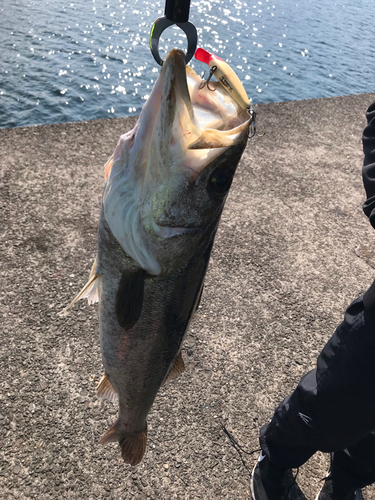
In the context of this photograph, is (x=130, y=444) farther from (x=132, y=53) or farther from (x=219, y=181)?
(x=132, y=53)

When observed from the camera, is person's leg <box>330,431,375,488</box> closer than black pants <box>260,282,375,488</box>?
No

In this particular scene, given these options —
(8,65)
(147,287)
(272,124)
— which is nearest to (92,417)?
(147,287)

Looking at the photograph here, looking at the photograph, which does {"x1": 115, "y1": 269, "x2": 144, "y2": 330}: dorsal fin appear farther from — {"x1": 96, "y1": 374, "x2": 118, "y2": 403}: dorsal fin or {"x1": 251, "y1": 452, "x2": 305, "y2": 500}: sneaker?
{"x1": 251, "y1": 452, "x2": 305, "y2": 500}: sneaker

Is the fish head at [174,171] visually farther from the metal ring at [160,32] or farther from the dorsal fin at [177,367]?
the dorsal fin at [177,367]

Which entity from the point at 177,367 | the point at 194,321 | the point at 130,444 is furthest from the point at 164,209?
the point at 194,321

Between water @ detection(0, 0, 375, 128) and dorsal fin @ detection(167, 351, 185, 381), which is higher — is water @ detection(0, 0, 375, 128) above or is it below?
below

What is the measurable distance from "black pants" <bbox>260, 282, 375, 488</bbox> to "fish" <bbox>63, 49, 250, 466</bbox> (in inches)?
38.0

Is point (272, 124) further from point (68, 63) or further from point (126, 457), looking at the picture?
point (68, 63)

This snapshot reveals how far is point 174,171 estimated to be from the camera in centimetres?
156

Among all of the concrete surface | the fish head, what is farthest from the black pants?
the fish head

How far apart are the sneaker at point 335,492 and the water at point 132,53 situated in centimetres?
1003

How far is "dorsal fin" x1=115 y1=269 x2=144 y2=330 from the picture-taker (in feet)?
5.77

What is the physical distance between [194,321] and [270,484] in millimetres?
1514

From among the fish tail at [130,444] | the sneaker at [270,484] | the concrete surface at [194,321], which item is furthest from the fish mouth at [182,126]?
the sneaker at [270,484]
